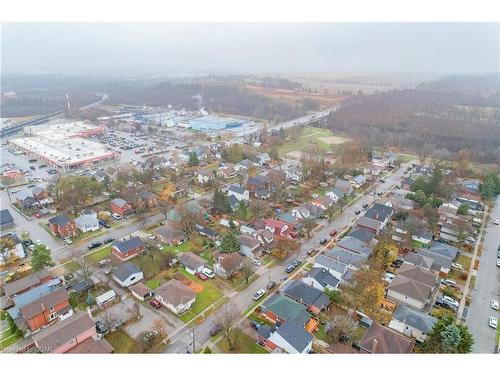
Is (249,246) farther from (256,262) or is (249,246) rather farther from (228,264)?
(228,264)

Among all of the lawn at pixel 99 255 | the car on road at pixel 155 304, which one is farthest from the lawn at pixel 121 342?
the lawn at pixel 99 255

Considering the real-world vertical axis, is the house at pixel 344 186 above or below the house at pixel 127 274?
above

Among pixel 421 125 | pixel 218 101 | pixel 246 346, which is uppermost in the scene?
pixel 421 125

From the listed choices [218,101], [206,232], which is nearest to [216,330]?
[206,232]

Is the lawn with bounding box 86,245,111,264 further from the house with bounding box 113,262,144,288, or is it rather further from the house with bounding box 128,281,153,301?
the house with bounding box 128,281,153,301

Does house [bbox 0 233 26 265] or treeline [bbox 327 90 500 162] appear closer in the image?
house [bbox 0 233 26 265]

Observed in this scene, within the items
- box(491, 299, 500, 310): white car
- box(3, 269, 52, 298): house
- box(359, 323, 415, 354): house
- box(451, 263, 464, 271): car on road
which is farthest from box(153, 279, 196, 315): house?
box(451, 263, 464, 271): car on road

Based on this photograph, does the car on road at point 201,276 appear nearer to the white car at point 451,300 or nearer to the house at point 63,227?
the house at point 63,227
